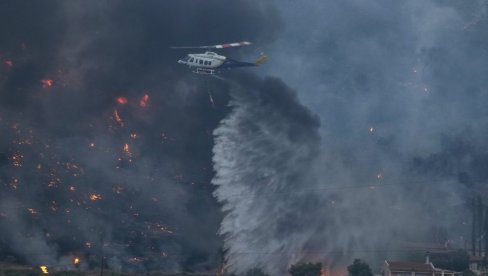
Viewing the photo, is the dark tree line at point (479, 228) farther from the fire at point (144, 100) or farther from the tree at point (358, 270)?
the fire at point (144, 100)

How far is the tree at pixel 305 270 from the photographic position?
80.9 metres

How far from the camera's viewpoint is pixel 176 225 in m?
90.7

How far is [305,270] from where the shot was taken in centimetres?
8119

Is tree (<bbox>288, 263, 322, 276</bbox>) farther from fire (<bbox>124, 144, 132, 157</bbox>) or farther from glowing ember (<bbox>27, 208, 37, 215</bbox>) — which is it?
glowing ember (<bbox>27, 208, 37, 215</bbox>)

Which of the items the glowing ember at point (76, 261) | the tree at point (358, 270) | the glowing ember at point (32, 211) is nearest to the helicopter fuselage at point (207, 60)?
the glowing ember at point (32, 211)

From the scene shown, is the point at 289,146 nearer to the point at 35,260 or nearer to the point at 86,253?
the point at 86,253

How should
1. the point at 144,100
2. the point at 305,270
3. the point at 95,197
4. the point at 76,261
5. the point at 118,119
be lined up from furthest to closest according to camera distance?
1. the point at 144,100
2. the point at 118,119
3. the point at 95,197
4. the point at 76,261
5. the point at 305,270

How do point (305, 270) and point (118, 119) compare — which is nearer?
point (305, 270)

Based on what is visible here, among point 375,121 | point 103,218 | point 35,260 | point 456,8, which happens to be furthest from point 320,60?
point 35,260

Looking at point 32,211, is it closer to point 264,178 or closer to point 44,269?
point 44,269

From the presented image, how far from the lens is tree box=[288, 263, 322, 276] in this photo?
80.9m

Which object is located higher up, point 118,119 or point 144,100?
point 144,100

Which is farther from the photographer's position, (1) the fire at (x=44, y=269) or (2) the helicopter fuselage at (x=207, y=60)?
(2) the helicopter fuselage at (x=207, y=60)

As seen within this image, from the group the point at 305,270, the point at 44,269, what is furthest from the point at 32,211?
the point at 305,270
